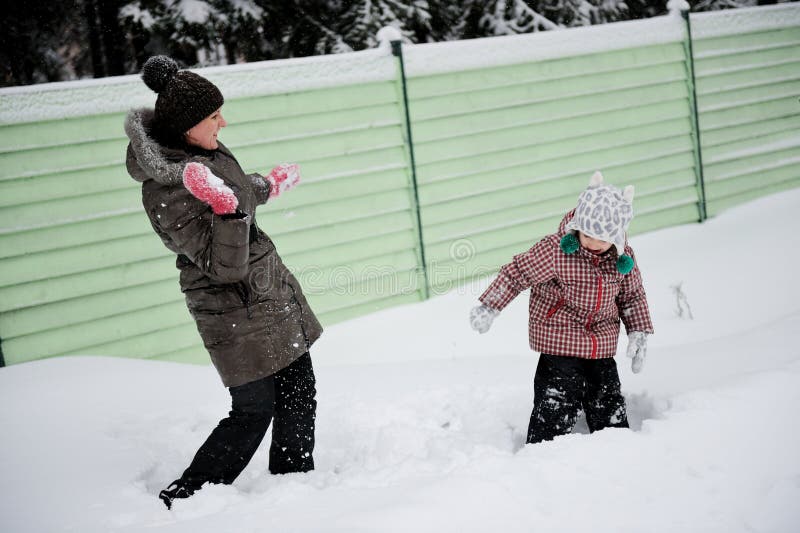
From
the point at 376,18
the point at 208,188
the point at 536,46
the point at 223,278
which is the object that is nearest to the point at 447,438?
the point at 223,278

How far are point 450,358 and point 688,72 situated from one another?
4065mm

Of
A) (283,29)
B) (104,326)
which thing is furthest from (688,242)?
(283,29)

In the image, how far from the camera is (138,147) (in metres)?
2.26

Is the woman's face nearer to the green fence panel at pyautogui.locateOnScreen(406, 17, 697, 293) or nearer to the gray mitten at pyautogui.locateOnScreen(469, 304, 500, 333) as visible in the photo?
the gray mitten at pyautogui.locateOnScreen(469, 304, 500, 333)

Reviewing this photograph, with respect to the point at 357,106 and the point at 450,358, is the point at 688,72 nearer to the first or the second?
the point at 357,106

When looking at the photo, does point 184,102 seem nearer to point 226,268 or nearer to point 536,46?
point 226,268

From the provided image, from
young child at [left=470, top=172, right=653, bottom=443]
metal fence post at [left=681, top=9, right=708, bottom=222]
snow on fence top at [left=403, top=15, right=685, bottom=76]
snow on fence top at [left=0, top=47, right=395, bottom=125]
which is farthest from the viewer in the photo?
metal fence post at [left=681, top=9, right=708, bottom=222]

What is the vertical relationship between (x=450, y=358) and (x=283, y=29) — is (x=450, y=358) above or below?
below

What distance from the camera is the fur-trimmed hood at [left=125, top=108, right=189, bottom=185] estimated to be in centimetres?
223

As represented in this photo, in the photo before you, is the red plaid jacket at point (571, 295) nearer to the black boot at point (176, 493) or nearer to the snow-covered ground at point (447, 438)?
the snow-covered ground at point (447, 438)

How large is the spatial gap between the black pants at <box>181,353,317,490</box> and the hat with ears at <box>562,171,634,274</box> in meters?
1.23

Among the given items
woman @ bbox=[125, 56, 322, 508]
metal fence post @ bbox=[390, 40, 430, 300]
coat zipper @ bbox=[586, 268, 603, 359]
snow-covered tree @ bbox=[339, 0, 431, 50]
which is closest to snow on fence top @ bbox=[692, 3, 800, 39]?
metal fence post @ bbox=[390, 40, 430, 300]

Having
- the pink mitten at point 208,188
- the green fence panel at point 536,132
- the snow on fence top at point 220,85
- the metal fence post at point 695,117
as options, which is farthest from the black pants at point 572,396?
the metal fence post at point 695,117

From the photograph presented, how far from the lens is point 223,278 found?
2.27 meters
